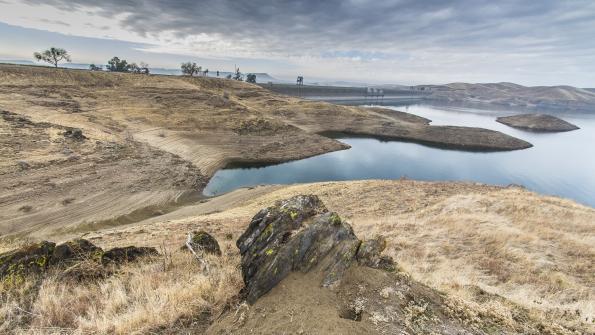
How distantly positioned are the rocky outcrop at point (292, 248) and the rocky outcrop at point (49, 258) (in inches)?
209

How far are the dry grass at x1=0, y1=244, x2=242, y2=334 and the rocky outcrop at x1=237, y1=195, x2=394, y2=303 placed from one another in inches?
40.0

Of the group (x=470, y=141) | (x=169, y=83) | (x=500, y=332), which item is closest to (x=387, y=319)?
(x=500, y=332)

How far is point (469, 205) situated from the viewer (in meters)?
26.0

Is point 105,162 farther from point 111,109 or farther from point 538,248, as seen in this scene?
point 538,248

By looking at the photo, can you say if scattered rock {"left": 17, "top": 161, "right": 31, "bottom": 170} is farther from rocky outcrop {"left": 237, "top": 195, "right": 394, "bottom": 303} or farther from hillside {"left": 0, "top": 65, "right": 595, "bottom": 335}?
rocky outcrop {"left": 237, "top": 195, "right": 394, "bottom": 303}

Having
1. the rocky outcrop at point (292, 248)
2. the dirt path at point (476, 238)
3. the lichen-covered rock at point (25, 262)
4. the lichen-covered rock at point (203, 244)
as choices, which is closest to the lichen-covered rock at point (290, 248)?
the rocky outcrop at point (292, 248)

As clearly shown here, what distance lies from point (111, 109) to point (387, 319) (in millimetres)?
82026

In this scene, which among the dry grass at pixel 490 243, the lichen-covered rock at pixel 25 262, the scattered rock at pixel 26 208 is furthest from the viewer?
the scattered rock at pixel 26 208

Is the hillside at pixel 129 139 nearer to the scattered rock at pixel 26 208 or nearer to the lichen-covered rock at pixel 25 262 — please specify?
the scattered rock at pixel 26 208

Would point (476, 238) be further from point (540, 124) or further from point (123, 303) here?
point (540, 124)

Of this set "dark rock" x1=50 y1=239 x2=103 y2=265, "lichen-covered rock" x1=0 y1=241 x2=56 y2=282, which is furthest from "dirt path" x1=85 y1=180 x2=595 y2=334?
"lichen-covered rock" x1=0 y1=241 x2=56 y2=282

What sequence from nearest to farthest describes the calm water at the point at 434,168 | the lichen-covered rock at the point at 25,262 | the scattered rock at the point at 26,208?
the lichen-covered rock at the point at 25,262
the scattered rock at the point at 26,208
the calm water at the point at 434,168

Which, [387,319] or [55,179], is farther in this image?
[55,179]

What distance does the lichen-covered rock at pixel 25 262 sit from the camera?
Result: 30.2 ft
